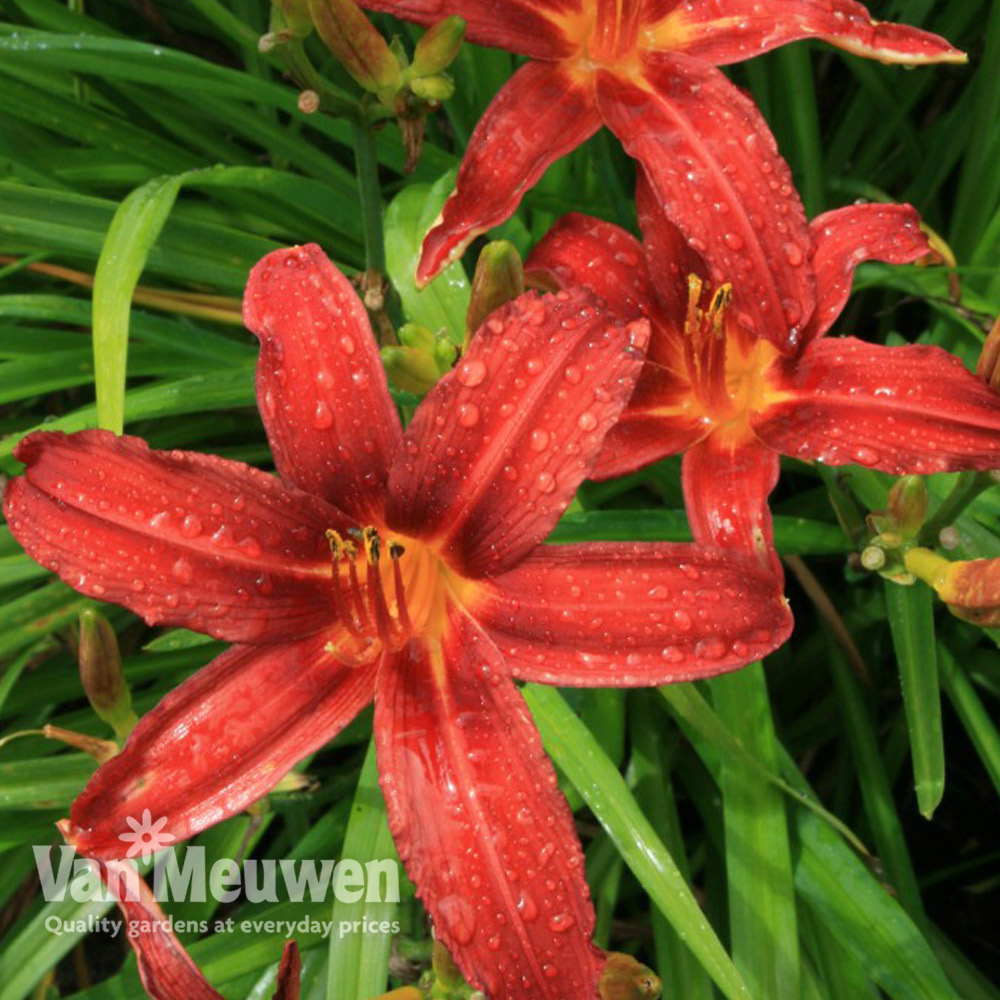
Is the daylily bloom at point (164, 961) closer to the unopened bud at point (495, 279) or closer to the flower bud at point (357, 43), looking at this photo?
the unopened bud at point (495, 279)

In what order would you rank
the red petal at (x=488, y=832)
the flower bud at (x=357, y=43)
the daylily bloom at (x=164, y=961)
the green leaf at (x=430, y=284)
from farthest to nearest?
the green leaf at (x=430, y=284)
the flower bud at (x=357, y=43)
the daylily bloom at (x=164, y=961)
the red petal at (x=488, y=832)

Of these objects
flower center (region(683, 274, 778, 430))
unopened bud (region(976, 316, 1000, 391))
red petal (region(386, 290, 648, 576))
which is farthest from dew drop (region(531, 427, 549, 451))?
unopened bud (region(976, 316, 1000, 391))

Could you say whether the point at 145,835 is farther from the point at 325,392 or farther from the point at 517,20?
the point at 517,20

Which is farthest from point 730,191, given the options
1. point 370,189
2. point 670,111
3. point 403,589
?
point 403,589

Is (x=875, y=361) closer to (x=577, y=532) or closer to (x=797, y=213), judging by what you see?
(x=797, y=213)

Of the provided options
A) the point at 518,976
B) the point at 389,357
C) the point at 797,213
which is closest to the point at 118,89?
the point at 389,357

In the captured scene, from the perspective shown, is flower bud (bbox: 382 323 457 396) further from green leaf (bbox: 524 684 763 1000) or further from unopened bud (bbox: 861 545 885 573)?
unopened bud (bbox: 861 545 885 573)

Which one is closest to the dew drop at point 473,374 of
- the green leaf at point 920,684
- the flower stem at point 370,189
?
the flower stem at point 370,189
